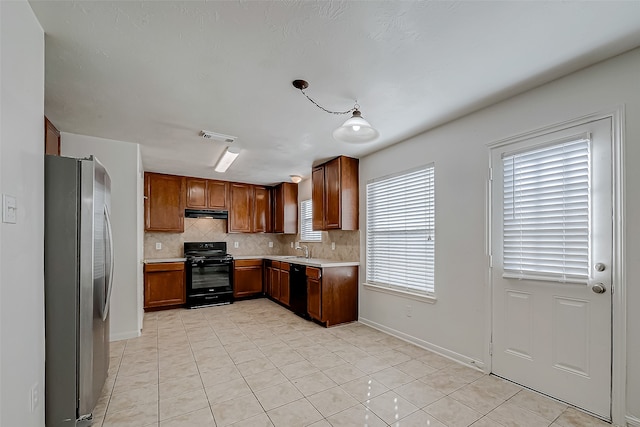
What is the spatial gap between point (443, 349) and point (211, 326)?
3069 millimetres

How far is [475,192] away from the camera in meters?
2.93

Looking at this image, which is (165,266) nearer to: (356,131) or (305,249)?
(305,249)

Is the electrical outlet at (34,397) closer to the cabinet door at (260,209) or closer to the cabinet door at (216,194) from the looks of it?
the cabinet door at (216,194)

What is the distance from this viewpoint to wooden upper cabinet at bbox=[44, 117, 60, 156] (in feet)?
8.95

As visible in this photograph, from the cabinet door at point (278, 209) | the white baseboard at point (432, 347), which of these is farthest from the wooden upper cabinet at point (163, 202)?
the white baseboard at point (432, 347)

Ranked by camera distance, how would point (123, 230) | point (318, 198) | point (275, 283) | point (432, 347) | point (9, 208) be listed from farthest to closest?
Result: point (275, 283) → point (318, 198) → point (123, 230) → point (432, 347) → point (9, 208)

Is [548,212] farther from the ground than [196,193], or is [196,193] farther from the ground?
[196,193]

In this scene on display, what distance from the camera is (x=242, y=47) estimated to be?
75.8 inches

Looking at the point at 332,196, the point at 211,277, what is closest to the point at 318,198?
the point at 332,196

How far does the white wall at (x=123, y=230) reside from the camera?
3.68m

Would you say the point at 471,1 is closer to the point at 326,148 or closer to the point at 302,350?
the point at 326,148

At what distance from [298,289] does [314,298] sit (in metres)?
0.55

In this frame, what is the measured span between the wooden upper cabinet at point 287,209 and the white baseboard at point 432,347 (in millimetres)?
2832

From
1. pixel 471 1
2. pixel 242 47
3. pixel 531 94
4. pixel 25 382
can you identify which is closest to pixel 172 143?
pixel 242 47
